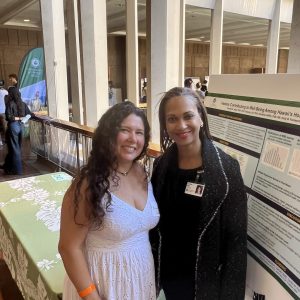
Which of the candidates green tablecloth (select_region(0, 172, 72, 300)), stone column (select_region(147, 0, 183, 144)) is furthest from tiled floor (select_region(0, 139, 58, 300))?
stone column (select_region(147, 0, 183, 144))

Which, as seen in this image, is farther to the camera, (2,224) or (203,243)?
(2,224)

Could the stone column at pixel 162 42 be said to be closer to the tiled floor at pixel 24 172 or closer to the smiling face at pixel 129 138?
the tiled floor at pixel 24 172

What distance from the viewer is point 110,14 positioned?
895cm

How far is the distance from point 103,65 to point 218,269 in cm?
490

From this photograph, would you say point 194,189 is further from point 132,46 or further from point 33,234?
point 132,46

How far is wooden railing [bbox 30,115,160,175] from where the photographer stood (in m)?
4.20

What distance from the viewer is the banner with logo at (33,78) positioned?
7.47 metres

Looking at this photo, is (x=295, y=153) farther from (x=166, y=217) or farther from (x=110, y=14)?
(x=110, y=14)

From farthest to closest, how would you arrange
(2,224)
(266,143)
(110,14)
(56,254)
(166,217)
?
(110,14) → (2,224) → (56,254) → (166,217) → (266,143)

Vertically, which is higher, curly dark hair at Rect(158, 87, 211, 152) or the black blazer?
curly dark hair at Rect(158, 87, 211, 152)

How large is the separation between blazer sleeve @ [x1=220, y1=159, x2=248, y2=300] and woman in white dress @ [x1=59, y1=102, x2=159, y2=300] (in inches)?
10.2

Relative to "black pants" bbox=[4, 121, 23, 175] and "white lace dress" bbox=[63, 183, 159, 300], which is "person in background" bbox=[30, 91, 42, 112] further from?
"white lace dress" bbox=[63, 183, 159, 300]

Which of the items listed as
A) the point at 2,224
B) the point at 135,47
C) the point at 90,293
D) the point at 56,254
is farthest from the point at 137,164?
the point at 135,47

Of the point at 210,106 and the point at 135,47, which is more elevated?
the point at 135,47
